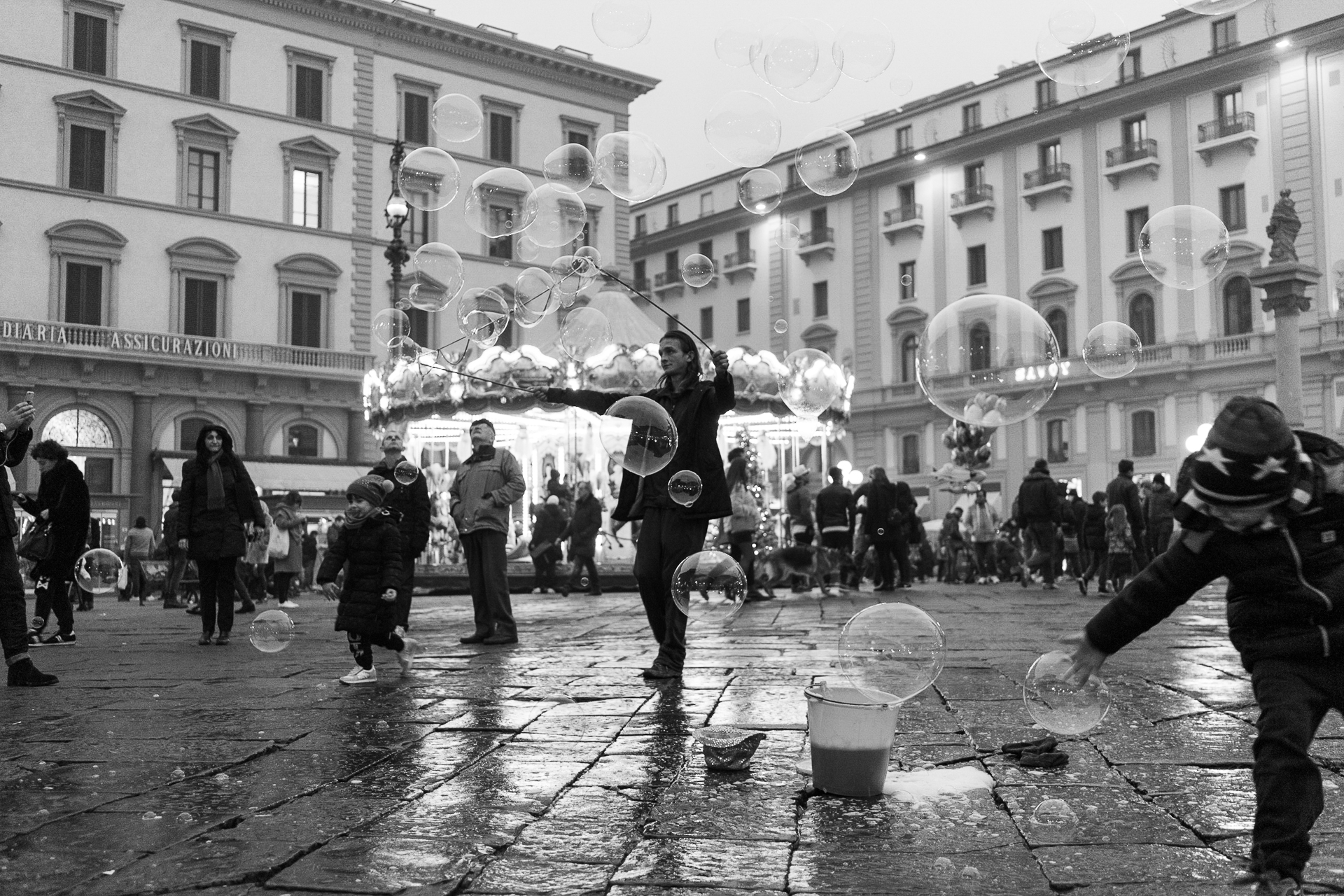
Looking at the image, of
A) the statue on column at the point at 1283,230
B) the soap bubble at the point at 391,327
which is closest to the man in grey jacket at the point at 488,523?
the soap bubble at the point at 391,327

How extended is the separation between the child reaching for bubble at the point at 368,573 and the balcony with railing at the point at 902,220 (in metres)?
34.6

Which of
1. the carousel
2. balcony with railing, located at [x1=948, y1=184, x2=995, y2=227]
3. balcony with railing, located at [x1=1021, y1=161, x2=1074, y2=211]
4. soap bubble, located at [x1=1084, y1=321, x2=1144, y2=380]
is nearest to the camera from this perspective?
soap bubble, located at [x1=1084, y1=321, x2=1144, y2=380]

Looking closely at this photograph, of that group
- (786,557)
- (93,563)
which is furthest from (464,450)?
(93,563)

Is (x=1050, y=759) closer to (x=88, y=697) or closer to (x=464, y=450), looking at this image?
(x=88, y=697)

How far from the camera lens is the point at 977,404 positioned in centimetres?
671

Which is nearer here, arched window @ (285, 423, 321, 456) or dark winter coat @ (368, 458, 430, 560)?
dark winter coat @ (368, 458, 430, 560)

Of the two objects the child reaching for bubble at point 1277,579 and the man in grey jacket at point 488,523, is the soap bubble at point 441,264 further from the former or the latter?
the child reaching for bubble at point 1277,579

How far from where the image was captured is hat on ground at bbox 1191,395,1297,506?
2.49 meters

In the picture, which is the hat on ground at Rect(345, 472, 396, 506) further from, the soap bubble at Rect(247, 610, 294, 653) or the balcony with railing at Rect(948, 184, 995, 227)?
the balcony with railing at Rect(948, 184, 995, 227)

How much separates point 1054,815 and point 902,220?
37.9m

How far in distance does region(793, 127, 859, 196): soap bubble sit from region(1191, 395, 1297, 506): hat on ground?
249 inches

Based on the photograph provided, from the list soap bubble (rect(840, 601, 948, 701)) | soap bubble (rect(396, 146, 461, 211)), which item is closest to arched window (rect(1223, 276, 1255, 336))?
soap bubble (rect(396, 146, 461, 211))

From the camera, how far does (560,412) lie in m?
19.7

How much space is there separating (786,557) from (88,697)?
987 centimetres
